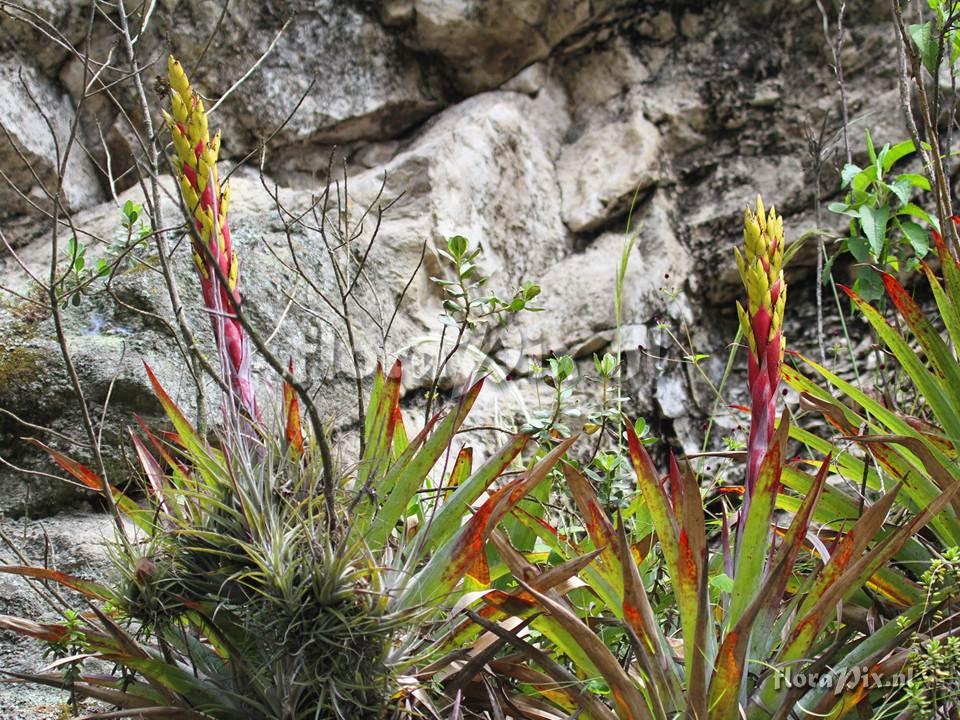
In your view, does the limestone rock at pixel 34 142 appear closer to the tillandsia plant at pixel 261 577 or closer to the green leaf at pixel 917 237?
the tillandsia plant at pixel 261 577

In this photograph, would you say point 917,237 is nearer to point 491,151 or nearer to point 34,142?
point 491,151

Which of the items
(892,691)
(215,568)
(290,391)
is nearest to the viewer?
(215,568)

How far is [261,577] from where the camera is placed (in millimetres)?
1634

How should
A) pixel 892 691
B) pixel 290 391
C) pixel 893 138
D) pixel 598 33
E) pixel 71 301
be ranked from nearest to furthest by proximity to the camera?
1. pixel 892 691
2. pixel 290 391
3. pixel 71 301
4. pixel 893 138
5. pixel 598 33

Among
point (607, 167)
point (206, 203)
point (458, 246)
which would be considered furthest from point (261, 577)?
point (607, 167)

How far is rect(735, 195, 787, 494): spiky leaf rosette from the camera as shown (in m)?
1.82

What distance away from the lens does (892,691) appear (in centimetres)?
179

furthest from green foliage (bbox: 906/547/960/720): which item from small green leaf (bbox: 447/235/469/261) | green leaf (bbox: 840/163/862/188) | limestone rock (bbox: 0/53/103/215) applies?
limestone rock (bbox: 0/53/103/215)

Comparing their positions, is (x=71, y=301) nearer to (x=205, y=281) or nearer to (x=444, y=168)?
(x=205, y=281)

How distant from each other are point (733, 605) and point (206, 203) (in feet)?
4.20

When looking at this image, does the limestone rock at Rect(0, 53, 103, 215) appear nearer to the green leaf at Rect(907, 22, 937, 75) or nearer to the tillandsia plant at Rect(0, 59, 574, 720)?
the tillandsia plant at Rect(0, 59, 574, 720)

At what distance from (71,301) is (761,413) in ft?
6.53

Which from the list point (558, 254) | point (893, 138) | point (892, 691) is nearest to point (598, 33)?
point (558, 254)

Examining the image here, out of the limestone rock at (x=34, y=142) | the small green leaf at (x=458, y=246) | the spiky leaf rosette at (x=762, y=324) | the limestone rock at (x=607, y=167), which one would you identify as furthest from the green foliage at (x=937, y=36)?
the limestone rock at (x=34, y=142)
